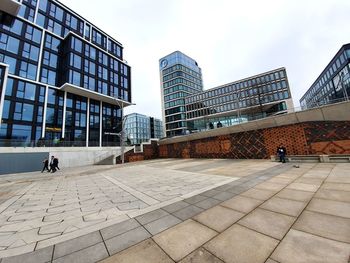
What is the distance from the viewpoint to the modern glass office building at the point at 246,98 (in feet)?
168

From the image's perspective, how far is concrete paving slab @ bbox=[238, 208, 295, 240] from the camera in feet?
10.2

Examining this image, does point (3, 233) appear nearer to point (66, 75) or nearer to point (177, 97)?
point (66, 75)

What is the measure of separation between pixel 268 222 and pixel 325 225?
1063 mm

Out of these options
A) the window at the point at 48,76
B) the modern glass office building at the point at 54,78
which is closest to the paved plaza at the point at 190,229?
the modern glass office building at the point at 54,78

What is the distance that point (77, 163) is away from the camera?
28078mm

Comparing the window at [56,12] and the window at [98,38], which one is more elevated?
the window at [56,12]

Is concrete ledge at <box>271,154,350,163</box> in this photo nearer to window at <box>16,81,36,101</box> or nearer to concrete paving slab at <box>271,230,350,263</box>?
concrete paving slab at <box>271,230,350,263</box>

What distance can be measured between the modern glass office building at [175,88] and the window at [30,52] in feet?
160

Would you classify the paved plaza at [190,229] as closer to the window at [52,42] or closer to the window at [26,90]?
the window at [26,90]

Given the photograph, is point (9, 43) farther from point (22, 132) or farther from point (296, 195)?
point (296, 195)

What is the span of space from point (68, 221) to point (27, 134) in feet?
116

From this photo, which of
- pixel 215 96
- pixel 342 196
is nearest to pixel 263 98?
pixel 215 96

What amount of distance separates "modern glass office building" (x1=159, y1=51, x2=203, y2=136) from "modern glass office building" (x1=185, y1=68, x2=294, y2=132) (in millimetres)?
5040

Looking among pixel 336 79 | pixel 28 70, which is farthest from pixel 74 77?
pixel 336 79
